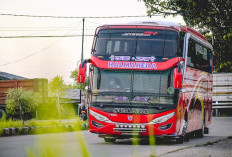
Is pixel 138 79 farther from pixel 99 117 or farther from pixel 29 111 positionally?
pixel 29 111

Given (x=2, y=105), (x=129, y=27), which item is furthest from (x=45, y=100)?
(x=129, y=27)

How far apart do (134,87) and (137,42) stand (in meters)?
1.31

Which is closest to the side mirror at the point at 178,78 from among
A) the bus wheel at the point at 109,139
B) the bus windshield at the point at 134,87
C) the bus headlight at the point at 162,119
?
the bus windshield at the point at 134,87

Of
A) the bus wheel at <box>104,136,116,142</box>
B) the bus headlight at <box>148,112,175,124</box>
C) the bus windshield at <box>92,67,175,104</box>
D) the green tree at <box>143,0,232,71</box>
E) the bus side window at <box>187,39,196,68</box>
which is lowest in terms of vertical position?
the bus wheel at <box>104,136,116,142</box>

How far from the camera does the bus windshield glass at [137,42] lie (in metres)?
13.2

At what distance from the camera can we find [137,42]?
1334 cm

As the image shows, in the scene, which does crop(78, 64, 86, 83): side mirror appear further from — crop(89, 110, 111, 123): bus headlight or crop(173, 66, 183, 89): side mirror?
crop(173, 66, 183, 89): side mirror

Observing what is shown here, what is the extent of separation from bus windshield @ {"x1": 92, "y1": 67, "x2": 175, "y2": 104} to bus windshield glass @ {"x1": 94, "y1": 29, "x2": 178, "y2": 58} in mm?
567

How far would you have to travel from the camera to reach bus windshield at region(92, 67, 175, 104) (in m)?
12.9

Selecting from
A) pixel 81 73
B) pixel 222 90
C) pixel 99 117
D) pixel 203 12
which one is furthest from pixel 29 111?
pixel 222 90

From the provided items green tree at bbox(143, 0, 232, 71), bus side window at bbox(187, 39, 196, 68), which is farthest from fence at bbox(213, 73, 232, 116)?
bus side window at bbox(187, 39, 196, 68)

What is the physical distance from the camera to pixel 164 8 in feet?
96.0

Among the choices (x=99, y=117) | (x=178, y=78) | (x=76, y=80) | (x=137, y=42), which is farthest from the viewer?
(x=76, y=80)

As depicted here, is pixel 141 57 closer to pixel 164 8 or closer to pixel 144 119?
pixel 144 119
